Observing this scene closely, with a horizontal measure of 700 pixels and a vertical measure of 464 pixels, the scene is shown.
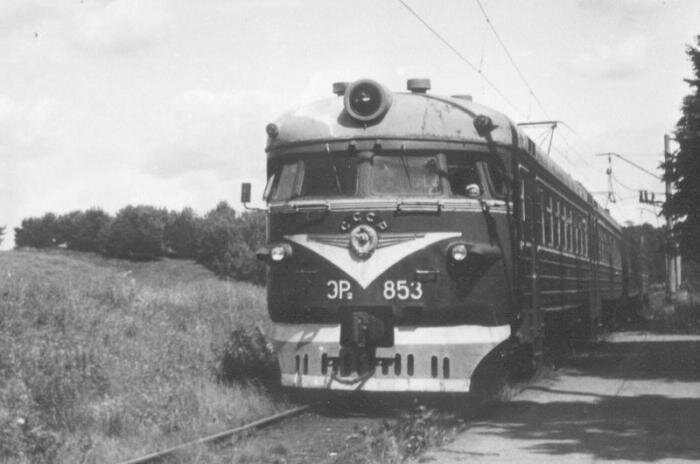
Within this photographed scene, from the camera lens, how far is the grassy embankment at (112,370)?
8359mm

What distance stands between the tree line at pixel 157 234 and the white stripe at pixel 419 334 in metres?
55.4

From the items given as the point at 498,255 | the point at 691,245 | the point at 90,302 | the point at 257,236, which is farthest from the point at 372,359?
the point at 257,236

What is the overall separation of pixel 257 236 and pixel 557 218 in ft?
184

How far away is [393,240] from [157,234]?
6470cm

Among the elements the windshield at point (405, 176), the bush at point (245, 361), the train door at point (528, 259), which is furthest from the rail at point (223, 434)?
the train door at point (528, 259)

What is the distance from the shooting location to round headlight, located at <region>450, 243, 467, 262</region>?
391 inches

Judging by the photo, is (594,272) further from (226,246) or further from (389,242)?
(226,246)

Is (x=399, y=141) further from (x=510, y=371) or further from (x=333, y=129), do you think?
(x=510, y=371)

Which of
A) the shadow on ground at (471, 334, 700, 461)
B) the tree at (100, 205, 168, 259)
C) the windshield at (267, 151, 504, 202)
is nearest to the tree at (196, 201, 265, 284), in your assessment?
the tree at (100, 205, 168, 259)

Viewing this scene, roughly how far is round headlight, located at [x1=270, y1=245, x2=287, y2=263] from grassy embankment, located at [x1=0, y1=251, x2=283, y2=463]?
1.50m

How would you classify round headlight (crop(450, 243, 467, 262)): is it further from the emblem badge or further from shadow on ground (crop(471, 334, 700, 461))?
shadow on ground (crop(471, 334, 700, 461))

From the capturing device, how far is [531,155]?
12008 mm

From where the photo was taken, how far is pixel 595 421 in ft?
32.0

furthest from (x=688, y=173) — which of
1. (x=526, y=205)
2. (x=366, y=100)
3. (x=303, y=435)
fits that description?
(x=303, y=435)
